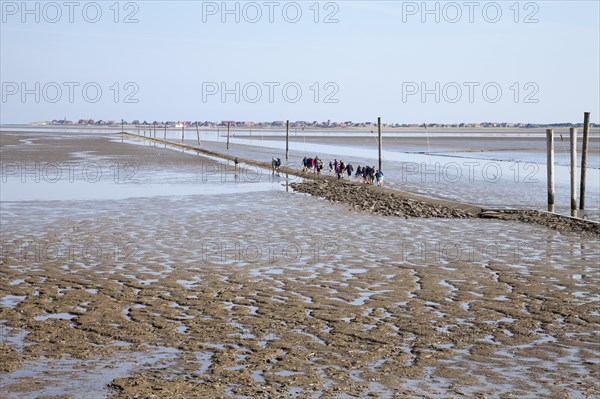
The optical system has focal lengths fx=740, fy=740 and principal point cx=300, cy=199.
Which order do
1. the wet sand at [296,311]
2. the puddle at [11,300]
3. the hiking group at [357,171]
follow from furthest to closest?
the hiking group at [357,171] → the puddle at [11,300] → the wet sand at [296,311]

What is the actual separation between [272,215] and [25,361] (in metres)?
16.6

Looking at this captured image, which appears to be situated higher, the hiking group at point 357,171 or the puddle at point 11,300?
the hiking group at point 357,171

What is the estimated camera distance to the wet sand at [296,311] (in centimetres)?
812

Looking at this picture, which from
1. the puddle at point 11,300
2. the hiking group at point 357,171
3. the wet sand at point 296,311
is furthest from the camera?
the hiking group at point 357,171

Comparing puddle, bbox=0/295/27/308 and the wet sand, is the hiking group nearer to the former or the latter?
the wet sand

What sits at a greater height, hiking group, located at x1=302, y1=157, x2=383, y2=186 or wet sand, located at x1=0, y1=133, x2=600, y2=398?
hiking group, located at x1=302, y1=157, x2=383, y2=186

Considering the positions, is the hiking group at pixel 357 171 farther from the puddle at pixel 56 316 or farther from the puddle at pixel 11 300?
the puddle at pixel 56 316

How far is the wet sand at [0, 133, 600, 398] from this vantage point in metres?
8.12

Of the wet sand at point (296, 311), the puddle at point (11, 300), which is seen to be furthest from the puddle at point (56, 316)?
the puddle at point (11, 300)

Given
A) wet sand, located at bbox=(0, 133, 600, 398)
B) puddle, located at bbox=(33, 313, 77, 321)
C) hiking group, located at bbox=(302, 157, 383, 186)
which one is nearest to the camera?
wet sand, located at bbox=(0, 133, 600, 398)

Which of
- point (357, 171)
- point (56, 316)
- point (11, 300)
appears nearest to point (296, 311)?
point (56, 316)

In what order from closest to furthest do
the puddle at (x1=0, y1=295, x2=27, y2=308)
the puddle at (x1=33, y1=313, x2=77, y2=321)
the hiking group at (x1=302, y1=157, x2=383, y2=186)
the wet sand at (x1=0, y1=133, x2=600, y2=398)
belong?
1. the wet sand at (x1=0, y1=133, x2=600, y2=398)
2. the puddle at (x1=33, y1=313, x2=77, y2=321)
3. the puddle at (x1=0, y1=295, x2=27, y2=308)
4. the hiking group at (x1=302, y1=157, x2=383, y2=186)

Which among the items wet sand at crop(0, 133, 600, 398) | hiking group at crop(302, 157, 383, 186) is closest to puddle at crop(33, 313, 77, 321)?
wet sand at crop(0, 133, 600, 398)

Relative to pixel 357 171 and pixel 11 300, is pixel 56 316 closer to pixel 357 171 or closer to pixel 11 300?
pixel 11 300
